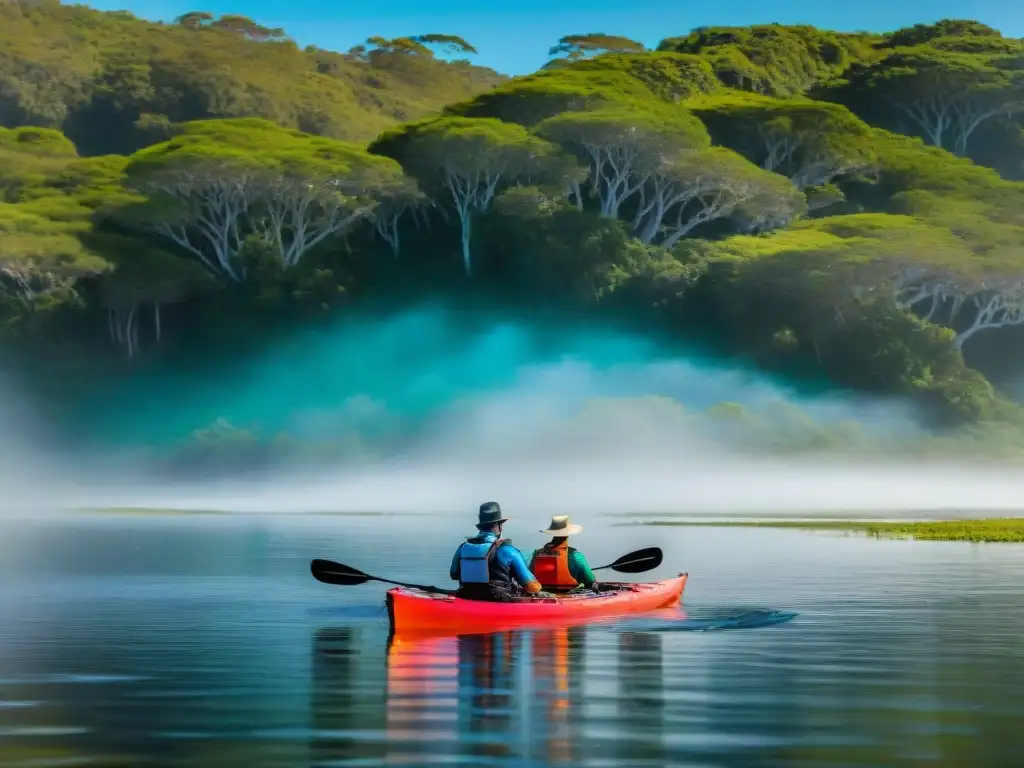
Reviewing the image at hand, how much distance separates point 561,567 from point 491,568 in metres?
1.86

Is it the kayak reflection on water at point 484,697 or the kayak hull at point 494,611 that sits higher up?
the kayak hull at point 494,611

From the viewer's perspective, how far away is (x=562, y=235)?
2953 inches

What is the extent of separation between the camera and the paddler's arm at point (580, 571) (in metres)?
22.4

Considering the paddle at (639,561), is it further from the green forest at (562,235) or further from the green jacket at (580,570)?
the green forest at (562,235)

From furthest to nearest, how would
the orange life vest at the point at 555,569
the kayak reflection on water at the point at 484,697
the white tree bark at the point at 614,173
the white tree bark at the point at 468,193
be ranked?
1. the white tree bark at the point at 614,173
2. the white tree bark at the point at 468,193
3. the orange life vest at the point at 555,569
4. the kayak reflection on water at the point at 484,697

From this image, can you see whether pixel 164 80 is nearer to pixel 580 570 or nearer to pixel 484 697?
pixel 580 570

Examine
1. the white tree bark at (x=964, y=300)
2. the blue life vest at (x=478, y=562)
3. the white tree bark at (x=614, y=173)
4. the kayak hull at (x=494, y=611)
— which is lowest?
the kayak hull at (x=494, y=611)

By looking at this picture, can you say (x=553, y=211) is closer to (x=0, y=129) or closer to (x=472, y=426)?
(x=472, y=426)

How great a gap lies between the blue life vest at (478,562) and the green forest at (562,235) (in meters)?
52.9

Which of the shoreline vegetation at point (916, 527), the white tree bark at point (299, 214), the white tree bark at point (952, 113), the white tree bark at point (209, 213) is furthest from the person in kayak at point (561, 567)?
the white tree bark at point (952, 113)

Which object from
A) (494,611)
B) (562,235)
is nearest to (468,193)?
(562,235)

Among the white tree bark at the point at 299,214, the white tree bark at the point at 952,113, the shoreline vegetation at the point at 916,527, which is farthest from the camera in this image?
the white tree bark at the point at 952,113

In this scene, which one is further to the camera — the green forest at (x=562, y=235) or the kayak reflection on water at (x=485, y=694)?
the green forest at (x=562, y=235)

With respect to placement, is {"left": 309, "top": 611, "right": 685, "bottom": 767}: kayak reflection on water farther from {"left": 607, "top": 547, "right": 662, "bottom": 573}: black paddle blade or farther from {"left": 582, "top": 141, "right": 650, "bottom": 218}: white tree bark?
{"left": 582, "top": 141, "right": 650, "bottom": 218}: white tree bark
